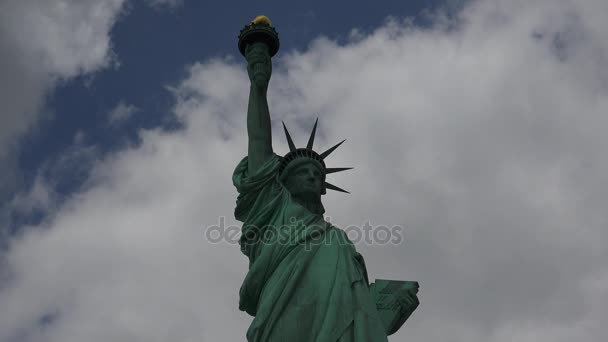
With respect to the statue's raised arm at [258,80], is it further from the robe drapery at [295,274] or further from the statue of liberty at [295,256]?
the robe drapery at [295,274]

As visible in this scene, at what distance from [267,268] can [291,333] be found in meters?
1.33

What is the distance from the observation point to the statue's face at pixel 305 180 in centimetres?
1443

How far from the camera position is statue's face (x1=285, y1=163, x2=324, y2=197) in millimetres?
14430

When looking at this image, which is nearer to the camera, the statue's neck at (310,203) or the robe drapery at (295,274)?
the robe drapery at (295,274)

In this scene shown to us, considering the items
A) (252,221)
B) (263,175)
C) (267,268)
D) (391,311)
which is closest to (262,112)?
(263,175)

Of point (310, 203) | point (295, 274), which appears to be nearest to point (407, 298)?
point (295, 274)

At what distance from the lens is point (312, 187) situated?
568 inches

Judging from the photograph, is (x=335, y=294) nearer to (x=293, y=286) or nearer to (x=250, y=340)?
(x=293, y=286)

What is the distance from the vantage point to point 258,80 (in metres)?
15.6

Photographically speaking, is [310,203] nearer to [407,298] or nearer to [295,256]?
[295,256]

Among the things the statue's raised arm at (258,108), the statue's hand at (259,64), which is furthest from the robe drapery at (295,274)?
the statue's hand at (259,64)

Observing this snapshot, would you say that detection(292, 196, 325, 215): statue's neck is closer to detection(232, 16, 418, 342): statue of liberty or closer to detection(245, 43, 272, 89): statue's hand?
detection(232, 16, 418, 342): statue of liberty

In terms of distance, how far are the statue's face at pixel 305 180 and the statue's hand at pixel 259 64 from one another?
6.80ft

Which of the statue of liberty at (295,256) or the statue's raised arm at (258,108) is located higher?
the statue's raised arm at (258,108)
